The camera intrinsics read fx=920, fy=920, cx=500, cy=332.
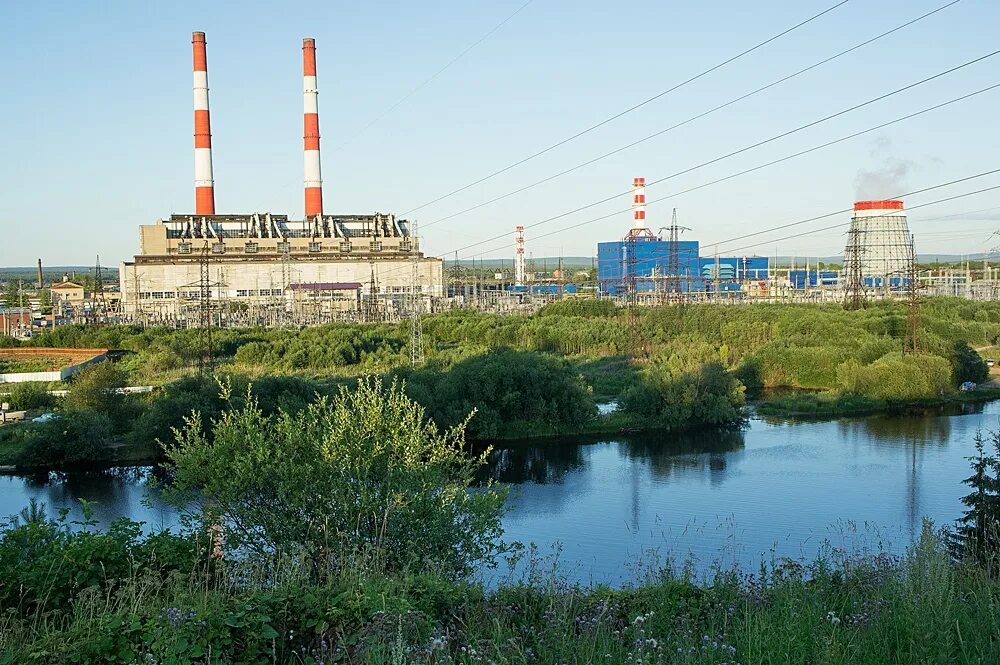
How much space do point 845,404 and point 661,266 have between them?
46.9ft

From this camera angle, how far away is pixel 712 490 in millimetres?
6703

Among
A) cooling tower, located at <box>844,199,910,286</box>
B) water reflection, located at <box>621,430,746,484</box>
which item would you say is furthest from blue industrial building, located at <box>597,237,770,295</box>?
water reflection, located at <box>621,430,746,484</box>

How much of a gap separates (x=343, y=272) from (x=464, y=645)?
2020 cm

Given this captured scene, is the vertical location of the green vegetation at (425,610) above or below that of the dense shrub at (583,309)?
below

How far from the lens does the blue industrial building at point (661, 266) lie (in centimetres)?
2509

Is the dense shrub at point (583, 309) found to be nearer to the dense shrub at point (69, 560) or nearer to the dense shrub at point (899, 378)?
the dense shrub at point (899, 378)

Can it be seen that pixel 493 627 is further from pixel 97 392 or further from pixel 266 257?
pixel 266 257

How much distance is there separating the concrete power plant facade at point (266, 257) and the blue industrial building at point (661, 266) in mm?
6032

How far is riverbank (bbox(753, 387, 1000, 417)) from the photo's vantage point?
32.5ft

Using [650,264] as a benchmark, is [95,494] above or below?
below

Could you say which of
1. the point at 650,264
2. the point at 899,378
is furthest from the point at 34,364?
the point at 650,264

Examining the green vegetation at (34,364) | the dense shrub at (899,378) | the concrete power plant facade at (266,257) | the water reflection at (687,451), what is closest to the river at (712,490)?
the water reflection at (687,451)

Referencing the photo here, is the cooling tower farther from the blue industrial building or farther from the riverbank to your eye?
the riverbank

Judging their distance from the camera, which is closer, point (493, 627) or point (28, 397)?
point (493, 627)
